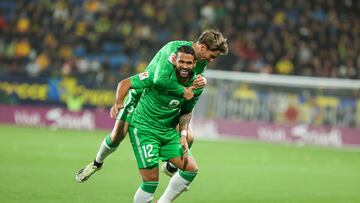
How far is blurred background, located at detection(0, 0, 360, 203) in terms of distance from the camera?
15.3 meters

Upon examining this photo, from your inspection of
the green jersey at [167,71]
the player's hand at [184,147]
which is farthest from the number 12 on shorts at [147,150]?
the green jersey at [167,71]

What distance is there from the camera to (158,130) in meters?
7.96

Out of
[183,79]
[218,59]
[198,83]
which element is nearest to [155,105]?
[183,79]

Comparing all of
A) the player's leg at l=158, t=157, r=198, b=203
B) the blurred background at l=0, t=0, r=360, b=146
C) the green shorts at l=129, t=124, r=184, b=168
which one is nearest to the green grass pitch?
the blurred background at l=0, t=0, r=360, b=146

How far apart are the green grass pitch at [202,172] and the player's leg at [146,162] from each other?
1.74m

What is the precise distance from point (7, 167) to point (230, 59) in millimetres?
12972

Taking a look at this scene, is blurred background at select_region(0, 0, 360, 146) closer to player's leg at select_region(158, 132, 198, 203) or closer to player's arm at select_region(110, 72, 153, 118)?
player's leg at select_region(158, 132, 198, 203)

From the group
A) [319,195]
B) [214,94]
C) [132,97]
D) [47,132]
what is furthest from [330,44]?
[132,97]

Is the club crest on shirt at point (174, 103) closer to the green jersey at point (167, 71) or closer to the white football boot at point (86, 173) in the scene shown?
the green jersey at point (167, 71)

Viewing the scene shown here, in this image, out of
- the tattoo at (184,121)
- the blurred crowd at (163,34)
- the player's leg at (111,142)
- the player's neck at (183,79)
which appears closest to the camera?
the player's neck at (183,79)

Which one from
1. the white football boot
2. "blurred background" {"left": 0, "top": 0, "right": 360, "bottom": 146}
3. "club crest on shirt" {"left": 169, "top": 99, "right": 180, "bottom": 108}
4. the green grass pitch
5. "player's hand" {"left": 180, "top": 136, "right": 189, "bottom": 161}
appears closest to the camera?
"club crest on shirt" {"left": 169, "top": 99, "right": 180, "bottom": 108}

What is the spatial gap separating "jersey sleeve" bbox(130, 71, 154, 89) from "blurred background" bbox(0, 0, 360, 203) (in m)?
4.59

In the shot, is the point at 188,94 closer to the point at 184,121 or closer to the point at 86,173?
the point at 184,121

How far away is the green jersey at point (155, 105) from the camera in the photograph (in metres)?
7.84
